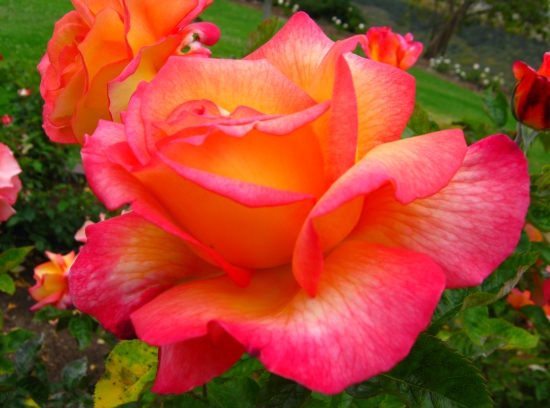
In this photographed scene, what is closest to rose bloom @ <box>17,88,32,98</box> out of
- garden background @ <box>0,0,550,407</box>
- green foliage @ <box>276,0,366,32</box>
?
garden background @ <box>0,0,550,407</box>

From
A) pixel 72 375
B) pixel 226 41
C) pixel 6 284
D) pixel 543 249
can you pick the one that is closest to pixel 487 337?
pixel 543 249

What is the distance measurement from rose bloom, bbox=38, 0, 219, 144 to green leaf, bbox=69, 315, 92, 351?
0.76 metres

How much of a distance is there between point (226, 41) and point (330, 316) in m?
6.71

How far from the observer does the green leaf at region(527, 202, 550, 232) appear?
2.53 ft

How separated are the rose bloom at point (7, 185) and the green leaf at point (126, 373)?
0.60 metres

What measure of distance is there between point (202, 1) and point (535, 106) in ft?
1.38

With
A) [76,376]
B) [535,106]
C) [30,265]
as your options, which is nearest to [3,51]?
[30,265]

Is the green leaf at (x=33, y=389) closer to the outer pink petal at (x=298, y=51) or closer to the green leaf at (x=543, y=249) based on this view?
the outer pink petal at (x=298, y=51)

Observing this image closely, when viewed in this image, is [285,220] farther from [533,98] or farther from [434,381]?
[533,98]

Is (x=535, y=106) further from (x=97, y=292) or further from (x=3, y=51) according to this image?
(x=3, y=51)

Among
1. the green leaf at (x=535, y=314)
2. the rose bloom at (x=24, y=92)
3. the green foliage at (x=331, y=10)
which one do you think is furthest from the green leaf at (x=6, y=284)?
the green foliage at (x=331, y=10)

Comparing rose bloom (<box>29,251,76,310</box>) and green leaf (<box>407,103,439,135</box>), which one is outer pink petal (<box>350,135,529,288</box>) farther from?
rose bloom (<box>29,251,76,310</box>)

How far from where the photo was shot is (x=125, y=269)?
16.1 inches

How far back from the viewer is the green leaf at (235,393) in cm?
63
